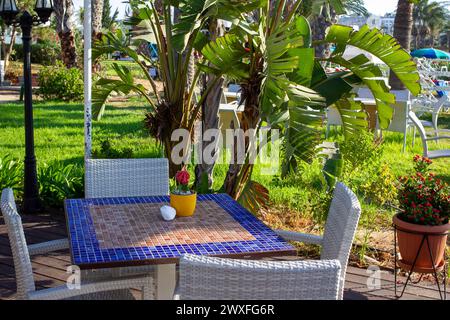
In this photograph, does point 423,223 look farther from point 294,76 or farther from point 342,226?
point 294,76

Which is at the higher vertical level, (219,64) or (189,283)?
(219,64)

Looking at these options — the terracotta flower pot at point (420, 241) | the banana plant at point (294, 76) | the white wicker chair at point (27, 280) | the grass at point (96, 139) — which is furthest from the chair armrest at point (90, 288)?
the grass at point (96, 139)

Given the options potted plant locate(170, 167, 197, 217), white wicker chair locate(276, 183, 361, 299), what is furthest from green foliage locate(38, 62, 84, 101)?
white wicker chair locate(276, 183, 361, 299)

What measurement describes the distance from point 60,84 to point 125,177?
12326mm

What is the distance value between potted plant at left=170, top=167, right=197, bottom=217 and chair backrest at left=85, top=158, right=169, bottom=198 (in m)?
0.87

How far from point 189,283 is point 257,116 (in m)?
3.11

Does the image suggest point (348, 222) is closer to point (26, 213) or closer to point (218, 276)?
point (218, 276)

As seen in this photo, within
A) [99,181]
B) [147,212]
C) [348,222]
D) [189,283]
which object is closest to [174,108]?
[99,181]

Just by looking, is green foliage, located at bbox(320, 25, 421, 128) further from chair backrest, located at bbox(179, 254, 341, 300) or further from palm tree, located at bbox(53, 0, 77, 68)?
palm tree, located at bbox(53, 0, 77, 68)

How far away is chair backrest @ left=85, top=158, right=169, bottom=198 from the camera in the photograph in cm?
405

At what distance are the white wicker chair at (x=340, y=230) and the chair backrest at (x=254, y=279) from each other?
0.77 metres

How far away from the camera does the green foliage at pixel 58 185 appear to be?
6.07 metres

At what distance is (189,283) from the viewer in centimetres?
201

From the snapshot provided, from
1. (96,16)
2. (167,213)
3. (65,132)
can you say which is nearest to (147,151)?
(65,132)
